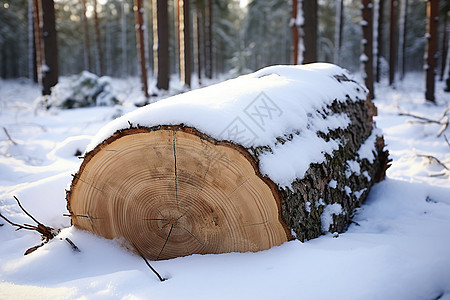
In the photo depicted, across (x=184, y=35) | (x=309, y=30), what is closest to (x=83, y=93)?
(x=184, y=35)

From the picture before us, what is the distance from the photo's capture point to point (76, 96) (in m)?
8.30

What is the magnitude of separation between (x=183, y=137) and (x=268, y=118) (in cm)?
51

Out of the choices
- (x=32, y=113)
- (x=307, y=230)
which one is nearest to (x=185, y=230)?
(x=307, y=230)

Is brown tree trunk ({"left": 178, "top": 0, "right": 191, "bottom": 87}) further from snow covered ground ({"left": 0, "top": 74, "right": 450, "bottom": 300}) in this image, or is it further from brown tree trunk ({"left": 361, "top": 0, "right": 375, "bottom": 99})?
snow covered ground ({"left": 0, "top": 74, "right": 450, "bottom": 300})

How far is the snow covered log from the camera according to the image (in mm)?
1454

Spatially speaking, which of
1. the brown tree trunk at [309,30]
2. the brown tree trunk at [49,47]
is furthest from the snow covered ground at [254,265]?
the brown tree trunk at [49,47]

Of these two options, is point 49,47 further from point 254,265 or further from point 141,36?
point 254,265

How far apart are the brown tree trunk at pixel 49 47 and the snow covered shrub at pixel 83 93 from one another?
46 cm

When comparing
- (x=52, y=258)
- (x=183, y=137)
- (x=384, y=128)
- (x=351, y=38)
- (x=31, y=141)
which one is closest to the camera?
(x=183, y=137)

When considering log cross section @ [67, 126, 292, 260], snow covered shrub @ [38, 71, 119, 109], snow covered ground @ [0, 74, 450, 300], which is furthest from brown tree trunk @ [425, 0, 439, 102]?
Result: log cross section @ [67, 126, 292, 260]

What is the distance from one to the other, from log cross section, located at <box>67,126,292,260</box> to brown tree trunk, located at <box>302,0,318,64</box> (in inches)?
242

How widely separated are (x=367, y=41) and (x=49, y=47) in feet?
29.1

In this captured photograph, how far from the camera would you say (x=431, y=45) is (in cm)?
832

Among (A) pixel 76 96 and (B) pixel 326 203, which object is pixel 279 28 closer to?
(A) pixel 76 96
